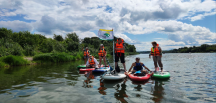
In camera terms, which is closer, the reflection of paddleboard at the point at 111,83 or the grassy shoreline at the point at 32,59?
the reflection of paddleboard at the point at 111,83

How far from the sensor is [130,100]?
4.96m

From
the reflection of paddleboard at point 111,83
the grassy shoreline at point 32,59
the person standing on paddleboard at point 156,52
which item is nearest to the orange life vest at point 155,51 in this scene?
the person standing on paddleboard at point 156,52

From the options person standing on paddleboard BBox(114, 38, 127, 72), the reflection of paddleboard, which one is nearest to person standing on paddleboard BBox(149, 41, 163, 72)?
person standing on paddleboard BBox(114, 38, 127, 72)

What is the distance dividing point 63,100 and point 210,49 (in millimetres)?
129566

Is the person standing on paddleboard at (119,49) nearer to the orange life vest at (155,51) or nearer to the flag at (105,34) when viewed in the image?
the flag at (105,34)

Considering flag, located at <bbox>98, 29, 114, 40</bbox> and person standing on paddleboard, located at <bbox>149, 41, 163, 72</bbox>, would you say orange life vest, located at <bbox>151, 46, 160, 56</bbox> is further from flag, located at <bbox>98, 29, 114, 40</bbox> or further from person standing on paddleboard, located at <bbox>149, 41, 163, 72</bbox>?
flag, located at <bbox>98, 29, 114, 40</bbox>

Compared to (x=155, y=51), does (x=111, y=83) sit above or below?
below

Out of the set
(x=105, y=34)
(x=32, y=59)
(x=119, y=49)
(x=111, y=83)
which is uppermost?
(x=105, y=34)

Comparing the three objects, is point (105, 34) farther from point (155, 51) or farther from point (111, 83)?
point (155, 51)

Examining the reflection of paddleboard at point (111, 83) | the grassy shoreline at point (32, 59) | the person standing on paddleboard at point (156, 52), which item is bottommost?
the reflection of paddleboard at point (111, 83)

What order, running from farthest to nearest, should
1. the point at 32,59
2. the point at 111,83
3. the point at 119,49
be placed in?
the point at 32,59
the point at 119,49
the point at 111,83

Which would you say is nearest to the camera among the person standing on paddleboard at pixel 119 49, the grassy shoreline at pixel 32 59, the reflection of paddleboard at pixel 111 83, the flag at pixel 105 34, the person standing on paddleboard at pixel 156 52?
the reflection of paddleboard at pixel 111 83

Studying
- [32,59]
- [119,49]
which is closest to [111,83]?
[119,49]

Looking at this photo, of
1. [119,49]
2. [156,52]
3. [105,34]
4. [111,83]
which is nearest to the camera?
[111,83]
